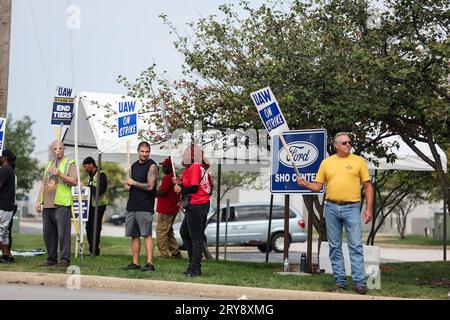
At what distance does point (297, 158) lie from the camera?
1254 centimetres

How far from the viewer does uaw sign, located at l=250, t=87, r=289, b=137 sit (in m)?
11.4

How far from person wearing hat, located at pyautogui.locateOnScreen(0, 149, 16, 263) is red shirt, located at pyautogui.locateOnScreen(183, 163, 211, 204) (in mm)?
3252

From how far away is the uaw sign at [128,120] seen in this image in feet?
42.9

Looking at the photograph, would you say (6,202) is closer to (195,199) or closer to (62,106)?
(62,106)

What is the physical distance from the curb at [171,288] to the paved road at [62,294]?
185 millimetres

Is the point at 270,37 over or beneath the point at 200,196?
over

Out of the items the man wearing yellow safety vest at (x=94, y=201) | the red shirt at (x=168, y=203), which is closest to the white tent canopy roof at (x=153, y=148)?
the man wearing yellow safety vest at (x=94, y=201)

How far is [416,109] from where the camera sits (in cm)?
1148

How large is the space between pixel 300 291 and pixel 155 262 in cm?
446

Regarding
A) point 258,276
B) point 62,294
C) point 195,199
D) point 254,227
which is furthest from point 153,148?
point 254,227

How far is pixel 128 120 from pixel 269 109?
2.59 m

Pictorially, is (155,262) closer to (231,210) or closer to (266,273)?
(266,273)
